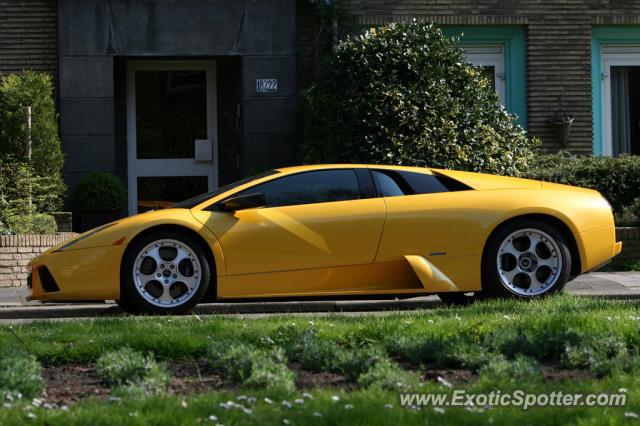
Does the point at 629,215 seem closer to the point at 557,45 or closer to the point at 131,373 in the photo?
the point at 557,45

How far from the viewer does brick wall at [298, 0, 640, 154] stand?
17297 millimetres

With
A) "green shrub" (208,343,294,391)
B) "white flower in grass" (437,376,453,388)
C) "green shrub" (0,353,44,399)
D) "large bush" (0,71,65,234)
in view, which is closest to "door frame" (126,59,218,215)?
"large bush" (0,71,65,234)

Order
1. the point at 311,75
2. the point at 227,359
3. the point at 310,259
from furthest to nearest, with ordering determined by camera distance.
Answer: the point at 311,75, the point at 310,259, the point at 227,359

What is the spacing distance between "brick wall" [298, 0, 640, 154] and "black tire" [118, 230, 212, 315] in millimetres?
8998

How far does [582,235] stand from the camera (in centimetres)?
980

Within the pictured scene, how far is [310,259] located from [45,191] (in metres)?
6.92

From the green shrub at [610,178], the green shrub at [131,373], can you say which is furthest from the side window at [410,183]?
the green shrub at [610,178]

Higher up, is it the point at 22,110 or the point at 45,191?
the point at 22,110

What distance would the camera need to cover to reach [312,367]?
604cm

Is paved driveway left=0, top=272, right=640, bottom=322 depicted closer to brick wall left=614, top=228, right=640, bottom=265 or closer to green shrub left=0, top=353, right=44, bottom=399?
brick wall left=614, top=228, right=640, bottom=265

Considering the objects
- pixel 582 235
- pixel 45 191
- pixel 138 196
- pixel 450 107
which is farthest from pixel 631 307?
pixel 138 196

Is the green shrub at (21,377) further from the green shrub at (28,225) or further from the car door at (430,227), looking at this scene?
the green shrub at (28,225)

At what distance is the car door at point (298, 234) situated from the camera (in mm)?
9398

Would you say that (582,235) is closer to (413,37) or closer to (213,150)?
(413,37)
